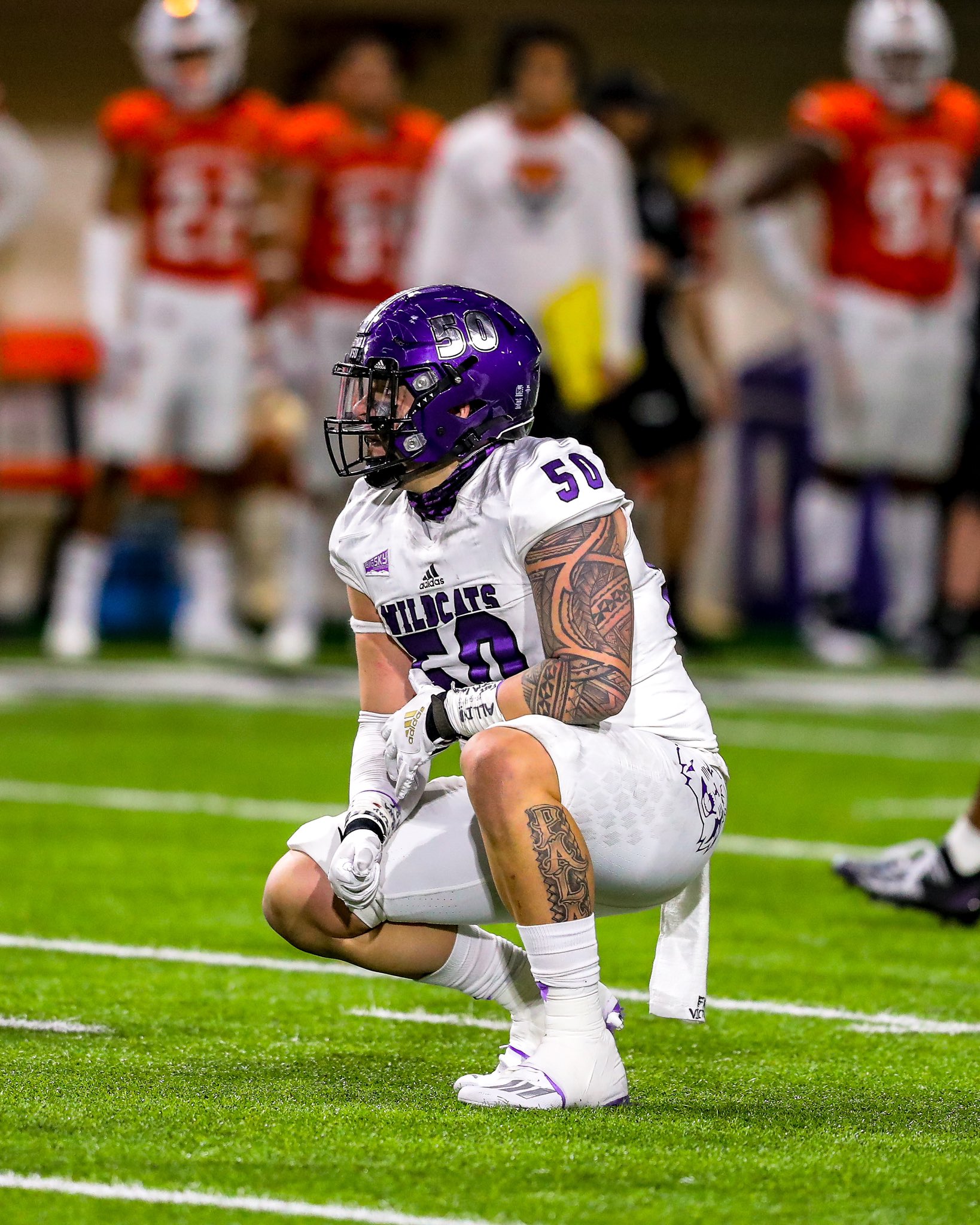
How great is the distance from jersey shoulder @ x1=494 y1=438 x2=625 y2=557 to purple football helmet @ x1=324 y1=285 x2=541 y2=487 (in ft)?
0.29

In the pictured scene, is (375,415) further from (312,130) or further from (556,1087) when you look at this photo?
(312,130)

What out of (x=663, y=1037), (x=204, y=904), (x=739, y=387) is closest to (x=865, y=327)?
(x=739, y=387)

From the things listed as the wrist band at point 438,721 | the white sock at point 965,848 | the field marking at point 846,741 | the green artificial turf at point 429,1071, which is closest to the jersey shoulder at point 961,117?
the field marking at point 846,741

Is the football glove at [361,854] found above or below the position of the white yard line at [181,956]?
above

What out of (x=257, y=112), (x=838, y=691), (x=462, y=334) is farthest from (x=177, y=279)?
(x=462, y=334)

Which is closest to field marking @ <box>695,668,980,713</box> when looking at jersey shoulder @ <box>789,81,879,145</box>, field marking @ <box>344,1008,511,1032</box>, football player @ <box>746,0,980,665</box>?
football player @ <box>746,0,980,665</box>

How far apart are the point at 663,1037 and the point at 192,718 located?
4.33 m

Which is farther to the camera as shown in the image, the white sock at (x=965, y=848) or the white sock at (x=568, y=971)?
the white sock at (x=965, y=848)

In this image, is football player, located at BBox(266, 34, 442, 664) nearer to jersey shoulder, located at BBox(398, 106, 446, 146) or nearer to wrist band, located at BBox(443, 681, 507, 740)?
jersey shoulder, located at BBox(398, 106, 446, 146)

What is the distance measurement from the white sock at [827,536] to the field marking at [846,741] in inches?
76.8

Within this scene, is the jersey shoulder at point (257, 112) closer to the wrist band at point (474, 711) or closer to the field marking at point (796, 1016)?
the field marking at point (796, 1016)

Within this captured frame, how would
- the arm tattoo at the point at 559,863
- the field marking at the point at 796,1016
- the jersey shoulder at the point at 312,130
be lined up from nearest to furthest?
1. the arm tattoo at the point at 559,863
2. the field marking at the point at 796,1016
3. the jersey shoulder at the point at 312,130

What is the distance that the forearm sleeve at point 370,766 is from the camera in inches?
131

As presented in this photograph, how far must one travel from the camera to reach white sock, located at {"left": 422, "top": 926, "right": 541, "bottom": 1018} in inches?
134
